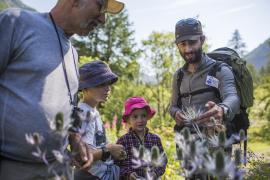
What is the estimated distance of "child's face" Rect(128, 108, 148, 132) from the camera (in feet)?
15.0

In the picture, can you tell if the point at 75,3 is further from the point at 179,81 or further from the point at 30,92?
the point at 179,81

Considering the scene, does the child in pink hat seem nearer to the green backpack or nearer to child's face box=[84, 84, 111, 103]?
child's face box=[84, 84, 111, 103]

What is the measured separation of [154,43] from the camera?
2631 centimetres

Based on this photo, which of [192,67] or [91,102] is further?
[192,67]

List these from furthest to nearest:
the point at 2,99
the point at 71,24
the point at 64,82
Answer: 1. the point at 71,24
2. the point at 64,82
3. the point at 2,99

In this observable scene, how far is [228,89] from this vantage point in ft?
12.8

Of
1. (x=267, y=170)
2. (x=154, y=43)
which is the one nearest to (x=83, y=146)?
(x=267, y=170)

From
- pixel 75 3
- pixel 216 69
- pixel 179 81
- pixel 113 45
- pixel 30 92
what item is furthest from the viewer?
pixel 113 45

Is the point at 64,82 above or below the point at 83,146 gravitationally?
above

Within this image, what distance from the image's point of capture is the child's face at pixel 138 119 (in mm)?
4582

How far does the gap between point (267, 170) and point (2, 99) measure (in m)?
4.81

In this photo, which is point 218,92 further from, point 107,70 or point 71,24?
point 71,24

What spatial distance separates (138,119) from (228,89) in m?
1.20

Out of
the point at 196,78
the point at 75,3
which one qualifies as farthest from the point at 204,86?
the point at 75,3
